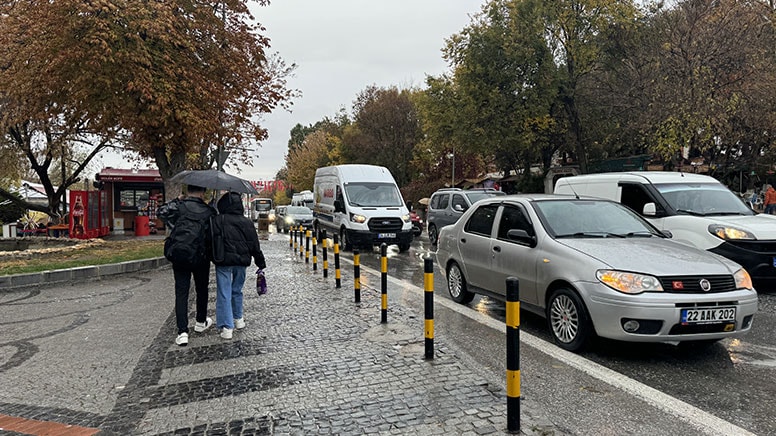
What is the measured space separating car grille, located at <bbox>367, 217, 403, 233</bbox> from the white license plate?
10.7 meters

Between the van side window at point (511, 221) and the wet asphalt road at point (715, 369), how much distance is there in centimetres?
118

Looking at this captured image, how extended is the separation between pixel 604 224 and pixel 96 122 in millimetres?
14947

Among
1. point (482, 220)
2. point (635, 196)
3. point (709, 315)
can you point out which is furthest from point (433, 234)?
point (709, 315)

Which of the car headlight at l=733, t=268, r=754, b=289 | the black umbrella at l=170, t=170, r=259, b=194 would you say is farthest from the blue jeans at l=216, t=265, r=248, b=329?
the car headlight at l=733, t=268, r=754, b=289

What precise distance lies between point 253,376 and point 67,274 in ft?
25.1

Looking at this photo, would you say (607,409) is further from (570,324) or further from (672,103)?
(672,103)

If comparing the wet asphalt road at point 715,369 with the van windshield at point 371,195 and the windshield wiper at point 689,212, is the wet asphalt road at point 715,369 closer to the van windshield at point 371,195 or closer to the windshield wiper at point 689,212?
the windshield wiper at point 689,212

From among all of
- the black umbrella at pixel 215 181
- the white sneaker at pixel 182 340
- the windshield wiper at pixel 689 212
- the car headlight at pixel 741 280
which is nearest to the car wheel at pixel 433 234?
the windshield wiper at pixel 689 212

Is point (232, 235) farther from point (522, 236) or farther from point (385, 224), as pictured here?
point (385, 224)

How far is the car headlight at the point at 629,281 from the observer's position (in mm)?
4531

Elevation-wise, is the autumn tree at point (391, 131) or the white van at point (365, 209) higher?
the autumn tree at point (391, 131)

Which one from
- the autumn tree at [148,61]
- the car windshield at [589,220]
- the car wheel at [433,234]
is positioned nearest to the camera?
the car windshield at [589,220]

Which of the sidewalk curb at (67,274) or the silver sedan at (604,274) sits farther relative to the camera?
the sidewalk curb at (67,274)

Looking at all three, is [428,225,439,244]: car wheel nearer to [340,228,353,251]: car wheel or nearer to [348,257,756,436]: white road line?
[340,228,353,251]: car wheel
